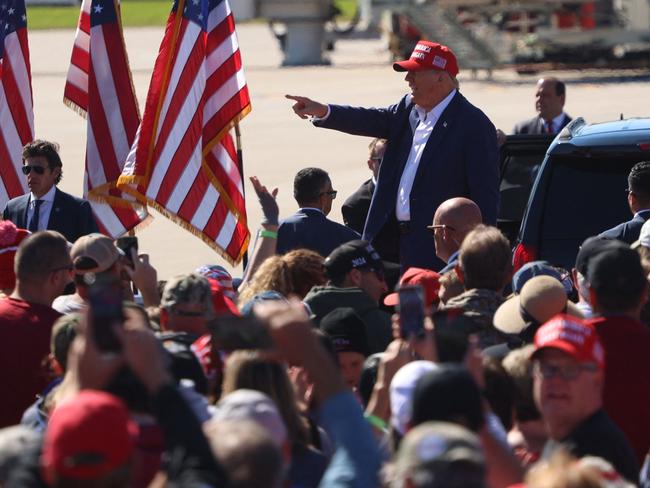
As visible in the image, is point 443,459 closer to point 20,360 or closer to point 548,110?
point 20,360

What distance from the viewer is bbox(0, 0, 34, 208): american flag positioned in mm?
10516

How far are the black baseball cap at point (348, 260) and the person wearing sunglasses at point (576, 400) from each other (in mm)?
2354

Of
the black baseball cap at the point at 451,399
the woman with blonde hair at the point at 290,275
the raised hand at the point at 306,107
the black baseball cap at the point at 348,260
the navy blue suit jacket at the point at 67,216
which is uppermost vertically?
the black baseball cap at the point at 451,399

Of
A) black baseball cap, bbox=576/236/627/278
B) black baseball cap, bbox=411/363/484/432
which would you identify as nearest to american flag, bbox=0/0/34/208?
black baseball cap, bbox=576/236/627/278

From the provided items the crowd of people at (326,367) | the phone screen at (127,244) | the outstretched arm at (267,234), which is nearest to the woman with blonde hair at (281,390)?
the crowd of people at (326,367)

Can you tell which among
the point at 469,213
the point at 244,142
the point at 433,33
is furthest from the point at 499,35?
the point at 469,213

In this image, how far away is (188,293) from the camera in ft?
18.8

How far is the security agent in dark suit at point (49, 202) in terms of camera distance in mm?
9188

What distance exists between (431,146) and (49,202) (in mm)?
2463

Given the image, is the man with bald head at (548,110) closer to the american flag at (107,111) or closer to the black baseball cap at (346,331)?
the american flag at (107,111)

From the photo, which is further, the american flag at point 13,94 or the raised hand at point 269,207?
the american flag at point 13,94

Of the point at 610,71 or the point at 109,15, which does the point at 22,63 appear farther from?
the point at 610,71

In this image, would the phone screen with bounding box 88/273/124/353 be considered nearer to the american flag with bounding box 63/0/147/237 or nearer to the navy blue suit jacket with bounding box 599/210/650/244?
the navy blue suit jacket with bounding box 599/210/650/244

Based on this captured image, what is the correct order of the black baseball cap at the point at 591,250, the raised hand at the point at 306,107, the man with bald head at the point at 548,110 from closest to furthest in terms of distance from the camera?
the black baseball cap at the point at 591,250 → the raised hand at the point at 306,107 → the man with bald head at the point at 548,110
